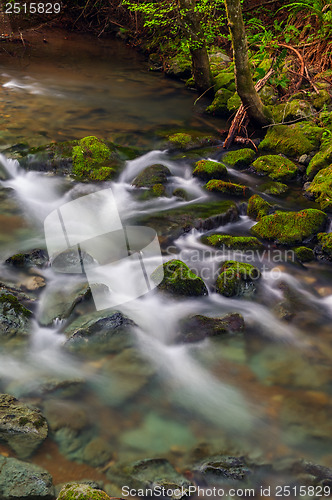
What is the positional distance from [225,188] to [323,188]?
154 cm

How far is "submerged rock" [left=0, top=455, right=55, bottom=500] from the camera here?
9.09 ft

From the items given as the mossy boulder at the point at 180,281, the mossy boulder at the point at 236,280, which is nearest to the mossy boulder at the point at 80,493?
A: the mossy boulder at the point at 180,281

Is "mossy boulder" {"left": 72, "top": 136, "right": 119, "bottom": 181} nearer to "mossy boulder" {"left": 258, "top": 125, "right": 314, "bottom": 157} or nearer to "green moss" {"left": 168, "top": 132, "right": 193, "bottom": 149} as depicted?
"green moss" {"left": 168, "top": 132, "right": 193, "bottom": 149}

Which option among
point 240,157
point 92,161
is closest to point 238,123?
point 240,157

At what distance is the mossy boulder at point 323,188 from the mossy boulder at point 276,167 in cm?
49

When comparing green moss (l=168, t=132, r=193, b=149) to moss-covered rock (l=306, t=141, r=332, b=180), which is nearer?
moss-covered rock (l=306, t=141, r=332, b=180)

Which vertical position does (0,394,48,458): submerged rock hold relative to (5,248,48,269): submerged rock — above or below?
below

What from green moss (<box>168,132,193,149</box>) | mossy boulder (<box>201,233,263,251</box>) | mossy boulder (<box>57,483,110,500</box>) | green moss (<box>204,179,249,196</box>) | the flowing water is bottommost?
the flowing water

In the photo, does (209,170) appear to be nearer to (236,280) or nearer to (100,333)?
(236,280)

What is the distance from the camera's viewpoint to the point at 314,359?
4.29 m

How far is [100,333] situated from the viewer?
4.29m

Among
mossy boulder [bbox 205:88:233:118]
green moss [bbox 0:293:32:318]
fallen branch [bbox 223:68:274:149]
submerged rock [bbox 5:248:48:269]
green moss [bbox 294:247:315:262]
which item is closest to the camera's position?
green moss [bbox 0:293:32:318]

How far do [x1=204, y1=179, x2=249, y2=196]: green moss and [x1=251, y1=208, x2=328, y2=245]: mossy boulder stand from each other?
3.66 ft

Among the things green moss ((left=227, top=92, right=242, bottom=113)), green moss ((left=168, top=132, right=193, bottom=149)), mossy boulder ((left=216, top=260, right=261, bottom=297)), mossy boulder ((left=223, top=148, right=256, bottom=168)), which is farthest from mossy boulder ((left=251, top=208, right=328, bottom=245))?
green moss ((left=227, top=92, right=242, bottom=113))
